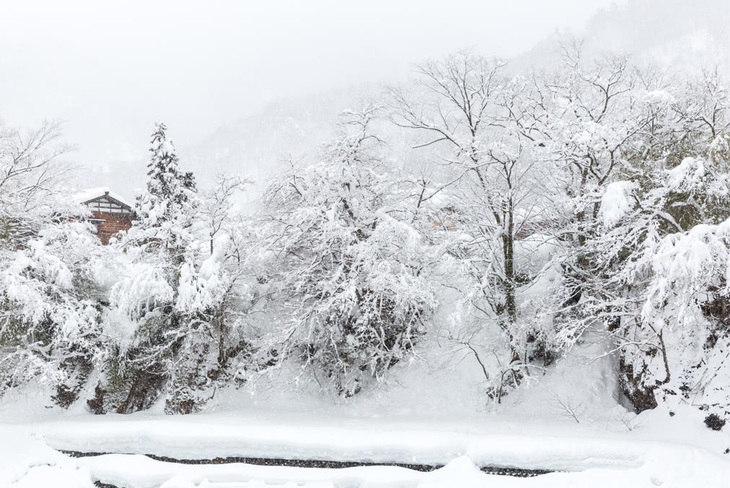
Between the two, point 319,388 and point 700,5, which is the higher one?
point 700,5

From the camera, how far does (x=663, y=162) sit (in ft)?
47.2

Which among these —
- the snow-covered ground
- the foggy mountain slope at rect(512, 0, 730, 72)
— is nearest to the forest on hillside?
the snow-covered ground

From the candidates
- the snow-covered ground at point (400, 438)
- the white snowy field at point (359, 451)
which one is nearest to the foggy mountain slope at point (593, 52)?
the snow-covered ground at point (400, 438)

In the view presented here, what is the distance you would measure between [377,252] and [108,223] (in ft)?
65.3

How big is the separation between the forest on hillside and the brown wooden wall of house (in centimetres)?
1093

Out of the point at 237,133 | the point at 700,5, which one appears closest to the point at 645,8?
the point at 700,5

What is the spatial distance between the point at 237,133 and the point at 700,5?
341 ft

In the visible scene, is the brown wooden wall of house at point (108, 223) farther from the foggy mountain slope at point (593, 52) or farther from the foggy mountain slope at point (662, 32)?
the foggy mountain slope at point (662, 32)

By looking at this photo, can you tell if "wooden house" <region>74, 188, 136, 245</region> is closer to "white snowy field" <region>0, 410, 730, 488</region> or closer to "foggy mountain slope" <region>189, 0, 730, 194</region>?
"white snowy field" <region>0, 410, 730, 488</region>

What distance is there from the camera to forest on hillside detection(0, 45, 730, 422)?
14750 mm

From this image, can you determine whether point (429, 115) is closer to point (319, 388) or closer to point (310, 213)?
point (310, 213)

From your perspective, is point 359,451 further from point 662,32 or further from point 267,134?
point 662,32

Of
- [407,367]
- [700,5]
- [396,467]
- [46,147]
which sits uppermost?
[700,5]

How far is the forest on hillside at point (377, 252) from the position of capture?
48.4ft
